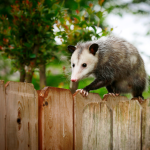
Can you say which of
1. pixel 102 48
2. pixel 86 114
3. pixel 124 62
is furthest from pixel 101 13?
pixel 86 114

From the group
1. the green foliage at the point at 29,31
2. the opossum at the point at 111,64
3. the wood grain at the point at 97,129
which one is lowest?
→ the wood grain at the point at 97,129

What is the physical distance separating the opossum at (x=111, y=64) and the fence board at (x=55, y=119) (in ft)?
1.60

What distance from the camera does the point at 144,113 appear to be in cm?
162

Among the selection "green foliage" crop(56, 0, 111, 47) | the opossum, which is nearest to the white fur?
the opossum

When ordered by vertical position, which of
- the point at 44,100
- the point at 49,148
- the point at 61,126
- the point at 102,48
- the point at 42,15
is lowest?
the point at 49,148

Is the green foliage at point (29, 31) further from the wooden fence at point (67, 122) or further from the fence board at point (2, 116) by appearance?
the fence board at point (2, 116)

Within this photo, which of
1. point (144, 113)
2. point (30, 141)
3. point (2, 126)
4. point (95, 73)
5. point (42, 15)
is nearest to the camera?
point (2, 126)

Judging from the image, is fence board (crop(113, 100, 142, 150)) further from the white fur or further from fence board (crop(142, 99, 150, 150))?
the white fur

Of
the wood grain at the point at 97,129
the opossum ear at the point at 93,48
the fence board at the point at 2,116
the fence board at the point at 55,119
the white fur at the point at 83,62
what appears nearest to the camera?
the fence board at the point at 2,116

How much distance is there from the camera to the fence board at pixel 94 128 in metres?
1.67

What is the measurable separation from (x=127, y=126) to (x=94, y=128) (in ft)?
0.78

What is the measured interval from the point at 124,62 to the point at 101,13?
62 centimetres

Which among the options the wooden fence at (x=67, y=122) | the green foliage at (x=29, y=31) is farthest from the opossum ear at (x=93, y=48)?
the wooden fence at (x=67, y=122)

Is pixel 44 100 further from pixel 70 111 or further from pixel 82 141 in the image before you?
pixel 82 141
